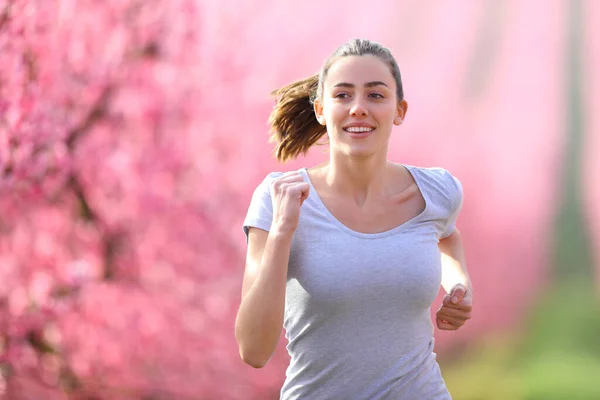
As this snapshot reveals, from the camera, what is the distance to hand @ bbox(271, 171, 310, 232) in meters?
1.21

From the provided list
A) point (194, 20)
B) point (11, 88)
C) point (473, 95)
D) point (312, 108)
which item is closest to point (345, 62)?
point (312, 108)

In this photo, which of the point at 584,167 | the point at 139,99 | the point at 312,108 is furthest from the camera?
the point at 139,99

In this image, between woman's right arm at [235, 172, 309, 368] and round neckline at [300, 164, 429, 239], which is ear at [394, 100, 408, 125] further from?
woman's right arm at [235, 172, 309, 368]

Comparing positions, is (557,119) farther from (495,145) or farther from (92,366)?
(92,366)

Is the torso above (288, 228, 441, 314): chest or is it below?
above

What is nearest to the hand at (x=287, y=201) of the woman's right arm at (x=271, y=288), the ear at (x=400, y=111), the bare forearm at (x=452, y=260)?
the woman's right arm at (x=271, y=288)

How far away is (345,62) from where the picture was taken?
4.46ft

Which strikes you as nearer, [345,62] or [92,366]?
[345,62]

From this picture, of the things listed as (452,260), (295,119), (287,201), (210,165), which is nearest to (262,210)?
(287,201)

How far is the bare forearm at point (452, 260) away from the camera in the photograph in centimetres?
153

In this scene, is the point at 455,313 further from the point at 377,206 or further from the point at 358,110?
the point at 358,110

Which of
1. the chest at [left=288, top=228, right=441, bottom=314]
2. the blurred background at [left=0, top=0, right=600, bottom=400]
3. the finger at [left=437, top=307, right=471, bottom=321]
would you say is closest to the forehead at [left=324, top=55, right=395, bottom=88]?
the chest at [left=288, top=228, right=441, bottom=314]

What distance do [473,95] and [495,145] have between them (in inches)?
6.0

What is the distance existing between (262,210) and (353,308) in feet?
0.64
